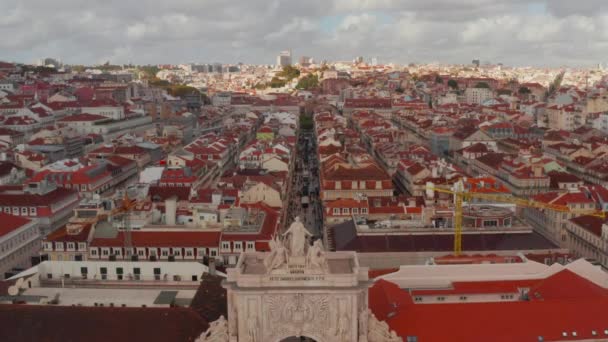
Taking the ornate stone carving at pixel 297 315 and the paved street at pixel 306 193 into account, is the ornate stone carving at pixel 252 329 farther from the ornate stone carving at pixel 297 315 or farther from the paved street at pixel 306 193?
the paved street at pixel 306 193

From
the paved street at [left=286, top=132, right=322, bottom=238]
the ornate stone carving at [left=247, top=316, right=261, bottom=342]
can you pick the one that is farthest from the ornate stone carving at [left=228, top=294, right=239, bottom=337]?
the paved street at [left=286, top=132, right=322, bottom=238]

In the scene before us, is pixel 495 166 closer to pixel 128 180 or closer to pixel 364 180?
pixel 364 180

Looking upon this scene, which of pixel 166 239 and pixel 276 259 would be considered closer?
pixel 276 259

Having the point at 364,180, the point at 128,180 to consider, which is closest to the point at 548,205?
the point at 364,180

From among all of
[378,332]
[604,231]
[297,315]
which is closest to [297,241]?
[297,315]

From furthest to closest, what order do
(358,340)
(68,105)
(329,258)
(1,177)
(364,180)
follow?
(68,105) < (1,177) < (364,180) < (329,258) < (358,340)

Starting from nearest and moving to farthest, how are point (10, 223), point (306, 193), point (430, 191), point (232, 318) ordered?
point (232, 318) → point (10, 223) → point (430, 191) → point (306, 193)

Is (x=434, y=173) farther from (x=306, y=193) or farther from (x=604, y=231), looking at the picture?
(x=604, y=231)

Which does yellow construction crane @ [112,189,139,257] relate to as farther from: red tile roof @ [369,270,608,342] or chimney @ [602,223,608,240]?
chimney @ [602,223,608,240]
